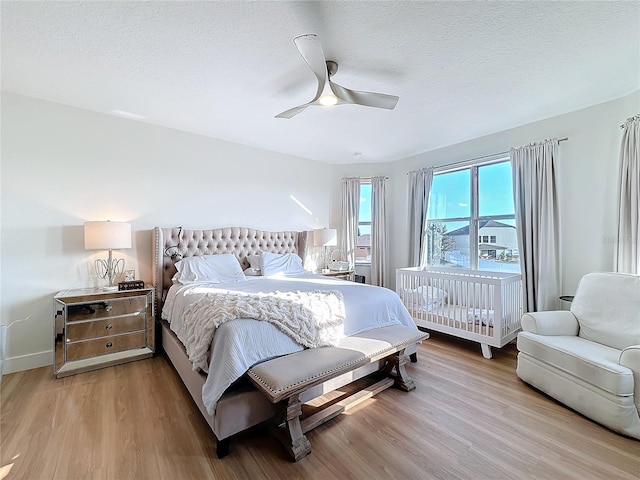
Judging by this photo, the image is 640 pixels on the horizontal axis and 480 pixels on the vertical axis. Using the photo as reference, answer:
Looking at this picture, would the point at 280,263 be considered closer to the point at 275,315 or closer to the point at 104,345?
the point at 275,315

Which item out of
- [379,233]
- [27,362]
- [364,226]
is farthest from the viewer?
[364,226]

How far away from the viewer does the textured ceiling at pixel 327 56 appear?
5.50 ft

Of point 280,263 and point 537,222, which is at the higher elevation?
point 537,222

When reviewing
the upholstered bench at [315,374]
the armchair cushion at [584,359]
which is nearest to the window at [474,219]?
the armchair cushion at [584,359]

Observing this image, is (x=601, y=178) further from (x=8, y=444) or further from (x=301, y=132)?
(x=8, y=444)

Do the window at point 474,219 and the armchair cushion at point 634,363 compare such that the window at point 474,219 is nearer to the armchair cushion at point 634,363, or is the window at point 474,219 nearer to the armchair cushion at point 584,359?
the armchair cushion at point 584,359

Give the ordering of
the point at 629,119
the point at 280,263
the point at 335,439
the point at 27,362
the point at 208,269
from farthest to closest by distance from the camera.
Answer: the point at 280,263
the point at 208,269
the point at 27,362
the point at 629,119
the point at 335,439

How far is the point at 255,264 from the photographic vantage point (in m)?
3.81

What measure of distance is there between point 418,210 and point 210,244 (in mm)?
3183

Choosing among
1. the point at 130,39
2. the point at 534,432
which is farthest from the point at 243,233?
the point at 534,432

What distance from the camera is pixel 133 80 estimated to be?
2.40 m

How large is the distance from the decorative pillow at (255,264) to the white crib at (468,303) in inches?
76.9

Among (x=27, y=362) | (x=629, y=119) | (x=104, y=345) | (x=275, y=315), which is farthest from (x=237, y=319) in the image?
(x=629, y=119)

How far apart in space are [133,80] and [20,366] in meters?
2.92
